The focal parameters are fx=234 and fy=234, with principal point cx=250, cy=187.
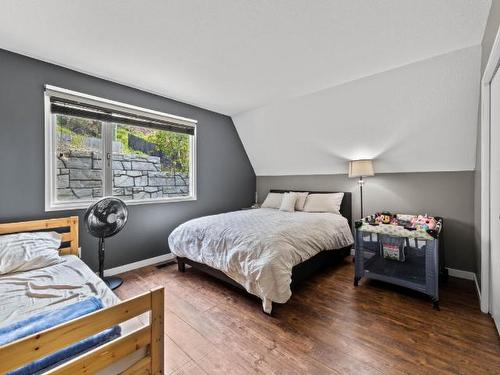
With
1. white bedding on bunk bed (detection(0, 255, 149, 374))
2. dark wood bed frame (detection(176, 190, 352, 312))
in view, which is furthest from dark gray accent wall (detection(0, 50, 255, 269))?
white bedding on bunk bed (detection(0, 255, 149, 374))

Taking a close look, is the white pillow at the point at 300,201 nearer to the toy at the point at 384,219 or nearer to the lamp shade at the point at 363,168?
the lamp shade at the point at 363,168

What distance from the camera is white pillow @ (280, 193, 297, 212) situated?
3807 millimetres

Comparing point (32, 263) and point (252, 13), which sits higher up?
point (252, 13)

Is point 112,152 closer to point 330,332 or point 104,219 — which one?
point 104,219

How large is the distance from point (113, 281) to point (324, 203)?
298 centimetres

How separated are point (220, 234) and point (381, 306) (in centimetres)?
165

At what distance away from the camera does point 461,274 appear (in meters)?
2.75

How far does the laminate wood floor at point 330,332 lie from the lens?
1.47 meters

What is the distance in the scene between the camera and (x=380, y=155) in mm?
3271

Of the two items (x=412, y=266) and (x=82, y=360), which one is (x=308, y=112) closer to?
(x=412, y=266)

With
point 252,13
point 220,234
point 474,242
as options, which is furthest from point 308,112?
point 474,242

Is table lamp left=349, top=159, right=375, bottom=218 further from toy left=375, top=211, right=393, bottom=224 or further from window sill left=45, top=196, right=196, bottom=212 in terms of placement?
window sill left=45, top=196, right=196, bottom=212

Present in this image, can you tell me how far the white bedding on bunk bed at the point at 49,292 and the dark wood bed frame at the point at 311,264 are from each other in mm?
802

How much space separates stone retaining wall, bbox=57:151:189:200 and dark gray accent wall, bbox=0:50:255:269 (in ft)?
0.66
